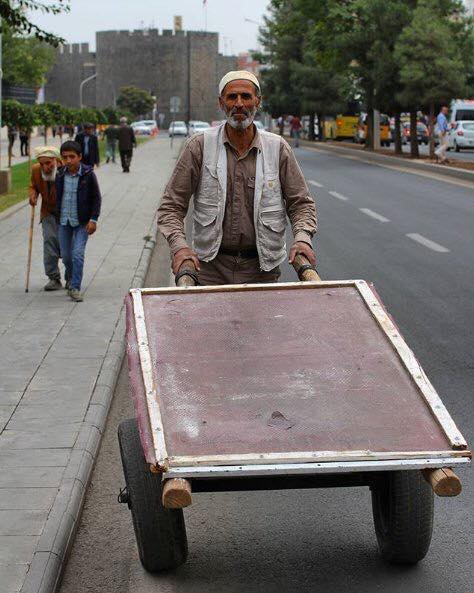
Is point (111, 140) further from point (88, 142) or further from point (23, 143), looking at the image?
point (88, 142)

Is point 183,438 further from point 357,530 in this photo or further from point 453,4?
point 453,4

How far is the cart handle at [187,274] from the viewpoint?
5.49 m

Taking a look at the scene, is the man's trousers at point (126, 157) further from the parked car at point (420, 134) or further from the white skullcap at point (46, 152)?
the parked car at point (420, 134)

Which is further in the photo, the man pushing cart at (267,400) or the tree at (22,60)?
the tree at (22,60)

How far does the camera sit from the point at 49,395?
8.03m

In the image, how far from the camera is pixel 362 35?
47156 millimetres

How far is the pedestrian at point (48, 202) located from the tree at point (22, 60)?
66478 millimetres

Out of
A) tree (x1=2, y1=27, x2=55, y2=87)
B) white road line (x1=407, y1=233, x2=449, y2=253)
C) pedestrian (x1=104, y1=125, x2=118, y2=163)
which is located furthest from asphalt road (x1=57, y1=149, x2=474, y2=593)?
tree (x1=2, y1=27, x2=55, y2=87)

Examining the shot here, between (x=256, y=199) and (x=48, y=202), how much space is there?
784 centimetres

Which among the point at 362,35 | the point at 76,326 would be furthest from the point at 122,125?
the point at 76,326

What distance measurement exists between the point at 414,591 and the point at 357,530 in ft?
2.63

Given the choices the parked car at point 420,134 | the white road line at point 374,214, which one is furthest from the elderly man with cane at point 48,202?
the parked car at point 420,134

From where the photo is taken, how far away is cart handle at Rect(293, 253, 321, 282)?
551 centimetres

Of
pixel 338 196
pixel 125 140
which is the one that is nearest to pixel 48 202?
pixel 338 196
